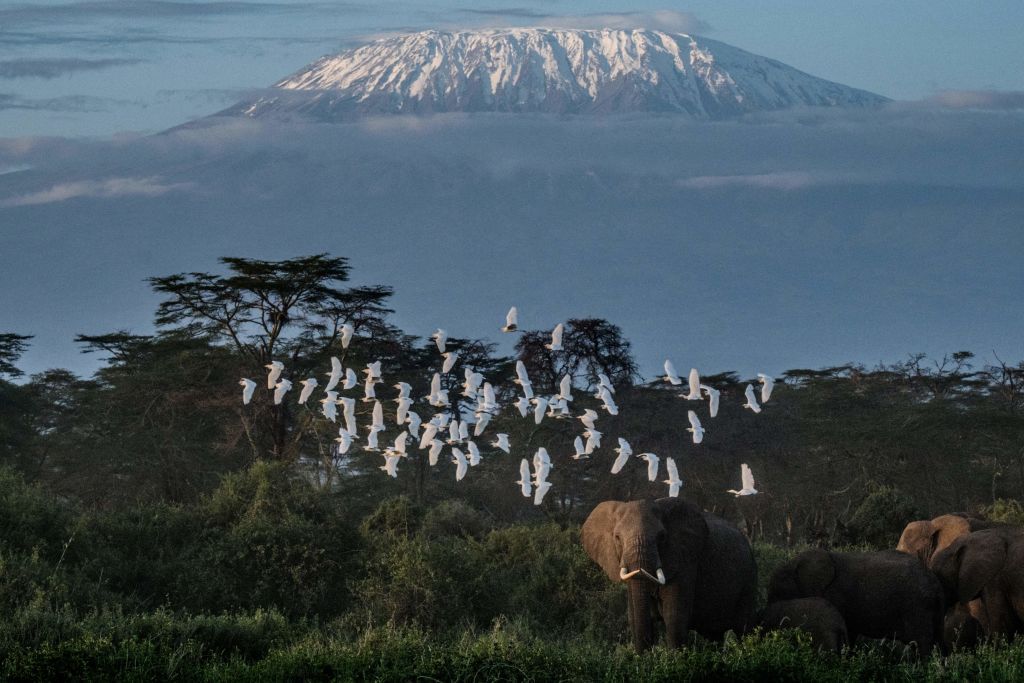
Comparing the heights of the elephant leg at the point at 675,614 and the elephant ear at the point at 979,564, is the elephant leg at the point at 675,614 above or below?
below


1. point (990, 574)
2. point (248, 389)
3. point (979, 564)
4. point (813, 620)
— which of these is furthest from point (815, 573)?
point (248, 389)

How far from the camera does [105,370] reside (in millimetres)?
49500

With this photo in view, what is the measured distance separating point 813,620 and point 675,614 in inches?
74.1

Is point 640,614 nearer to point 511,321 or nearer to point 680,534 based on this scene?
point 680,534

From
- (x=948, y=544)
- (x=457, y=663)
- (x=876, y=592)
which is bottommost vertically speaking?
(x=457, y=663)

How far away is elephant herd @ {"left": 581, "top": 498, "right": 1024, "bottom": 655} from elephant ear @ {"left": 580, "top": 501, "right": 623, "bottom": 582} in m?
0.02

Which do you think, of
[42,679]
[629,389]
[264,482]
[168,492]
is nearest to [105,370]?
[168,492]

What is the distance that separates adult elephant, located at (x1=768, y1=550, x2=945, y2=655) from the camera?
1991 cm

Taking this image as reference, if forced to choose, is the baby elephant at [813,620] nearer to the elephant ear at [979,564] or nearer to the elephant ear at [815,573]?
the elephant ear at [815,573]

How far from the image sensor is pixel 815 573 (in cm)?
2002

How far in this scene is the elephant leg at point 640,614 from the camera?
19.5 meters

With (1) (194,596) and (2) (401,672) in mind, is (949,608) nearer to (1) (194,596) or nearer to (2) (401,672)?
(2) (401,672)

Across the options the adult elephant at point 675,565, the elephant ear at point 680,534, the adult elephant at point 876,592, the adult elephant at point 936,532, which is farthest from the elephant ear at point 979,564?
the elephant ear at point 680,534

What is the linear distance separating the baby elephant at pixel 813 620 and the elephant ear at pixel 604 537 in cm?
220
